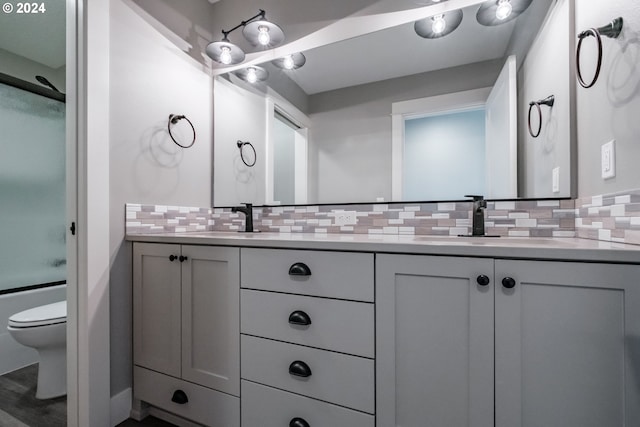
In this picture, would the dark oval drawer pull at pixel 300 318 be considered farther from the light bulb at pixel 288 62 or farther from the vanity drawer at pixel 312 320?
the light bulb at pixel 288 62

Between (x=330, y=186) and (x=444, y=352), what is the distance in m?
1.05

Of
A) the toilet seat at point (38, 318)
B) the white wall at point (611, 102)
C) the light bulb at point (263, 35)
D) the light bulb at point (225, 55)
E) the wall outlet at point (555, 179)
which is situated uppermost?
the light bulb at point (263, 35)

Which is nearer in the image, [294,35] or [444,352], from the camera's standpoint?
[444,352]

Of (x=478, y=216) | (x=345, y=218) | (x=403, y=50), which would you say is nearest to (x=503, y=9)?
(x=403, y=50)

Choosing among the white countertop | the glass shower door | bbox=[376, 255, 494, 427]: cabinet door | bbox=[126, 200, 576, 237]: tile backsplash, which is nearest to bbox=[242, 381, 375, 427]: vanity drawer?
bbox=[376, 255, 494, 427]: cabinet door

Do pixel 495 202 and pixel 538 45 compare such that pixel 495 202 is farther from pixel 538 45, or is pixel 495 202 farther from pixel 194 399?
pixel 194 399

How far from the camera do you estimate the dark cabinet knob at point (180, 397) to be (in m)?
1.28

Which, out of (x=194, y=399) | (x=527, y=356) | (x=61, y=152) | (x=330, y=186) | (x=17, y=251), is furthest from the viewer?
(x=61, y=152)

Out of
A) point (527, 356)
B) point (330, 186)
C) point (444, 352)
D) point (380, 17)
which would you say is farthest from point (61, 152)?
point (527, 356)

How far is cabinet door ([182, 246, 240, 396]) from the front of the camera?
3.87 ft

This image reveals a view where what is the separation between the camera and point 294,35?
176cm

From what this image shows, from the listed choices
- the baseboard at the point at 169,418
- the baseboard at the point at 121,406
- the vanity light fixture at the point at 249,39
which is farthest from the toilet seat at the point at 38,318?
the vanity light fixture at the point at 249,39

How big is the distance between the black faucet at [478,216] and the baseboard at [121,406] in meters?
1.85

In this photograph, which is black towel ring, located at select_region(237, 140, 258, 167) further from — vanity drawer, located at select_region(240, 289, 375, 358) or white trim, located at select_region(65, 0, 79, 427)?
vanity drawer, located at select_region(240, 289, 375, 358)
